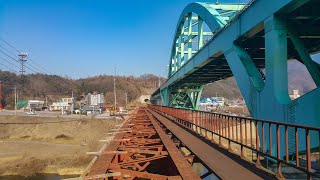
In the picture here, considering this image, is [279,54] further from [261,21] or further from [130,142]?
[130,142]

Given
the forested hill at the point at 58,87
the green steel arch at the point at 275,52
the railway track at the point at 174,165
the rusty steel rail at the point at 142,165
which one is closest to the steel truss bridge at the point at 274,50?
A: the green steel arch at the point at 275,52

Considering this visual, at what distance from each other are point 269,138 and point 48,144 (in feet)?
172

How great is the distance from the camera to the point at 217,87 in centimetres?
15875

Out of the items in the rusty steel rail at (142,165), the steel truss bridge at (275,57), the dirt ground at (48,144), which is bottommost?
the dirt ground at (48,144)

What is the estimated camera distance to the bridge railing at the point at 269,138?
220 inches

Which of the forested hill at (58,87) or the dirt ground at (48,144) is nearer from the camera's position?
the dirt ground at (48,144)

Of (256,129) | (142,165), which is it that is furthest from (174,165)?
(256,129)

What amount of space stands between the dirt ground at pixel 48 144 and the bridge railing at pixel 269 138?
76.4ft

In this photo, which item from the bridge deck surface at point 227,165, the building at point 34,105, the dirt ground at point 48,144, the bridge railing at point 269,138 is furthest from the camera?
the building at point 34,105

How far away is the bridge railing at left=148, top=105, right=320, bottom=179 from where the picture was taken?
220 inches

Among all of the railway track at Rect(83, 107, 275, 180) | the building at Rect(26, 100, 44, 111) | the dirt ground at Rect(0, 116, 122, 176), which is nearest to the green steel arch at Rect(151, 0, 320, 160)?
the railway track at Rect(83, 107, 275, 180)

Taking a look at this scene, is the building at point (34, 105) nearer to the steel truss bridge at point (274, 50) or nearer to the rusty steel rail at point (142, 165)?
the steel truss bridge at point (274, 50)

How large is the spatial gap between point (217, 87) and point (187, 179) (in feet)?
511


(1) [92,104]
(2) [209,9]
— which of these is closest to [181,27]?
(2) [209,9]
